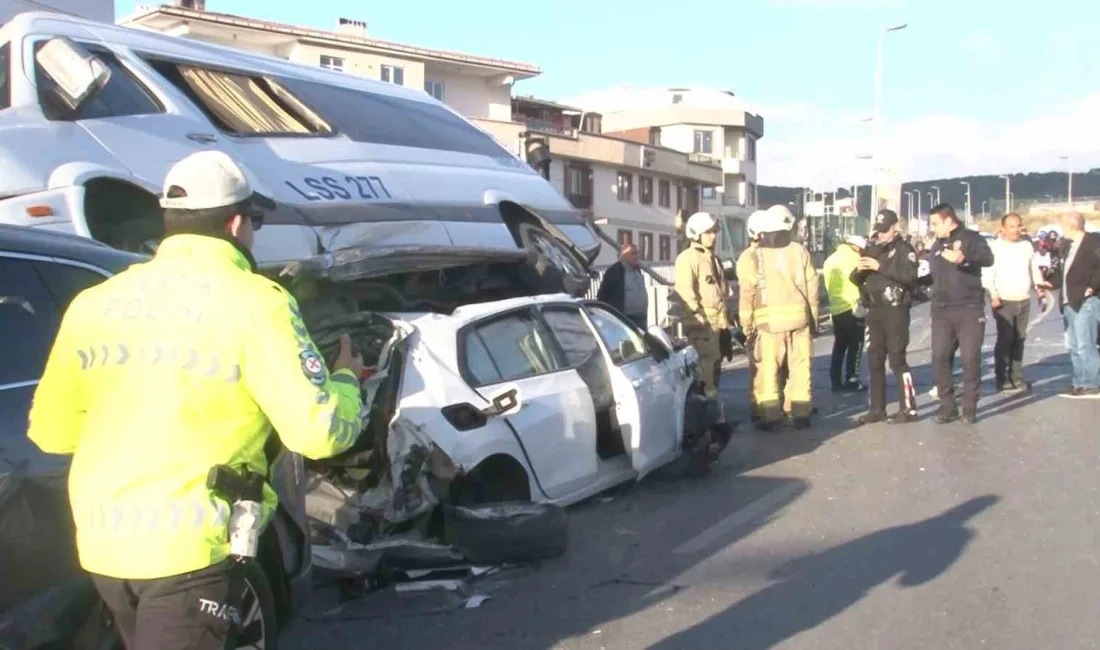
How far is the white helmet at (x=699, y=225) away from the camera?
10648mm

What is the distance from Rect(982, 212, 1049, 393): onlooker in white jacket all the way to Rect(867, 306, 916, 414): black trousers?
8.35 feet

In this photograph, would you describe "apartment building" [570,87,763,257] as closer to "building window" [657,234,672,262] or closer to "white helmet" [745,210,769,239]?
"building window" [657,234,672,262]

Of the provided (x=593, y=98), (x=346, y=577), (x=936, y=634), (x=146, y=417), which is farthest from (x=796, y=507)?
(x=593, y=98)

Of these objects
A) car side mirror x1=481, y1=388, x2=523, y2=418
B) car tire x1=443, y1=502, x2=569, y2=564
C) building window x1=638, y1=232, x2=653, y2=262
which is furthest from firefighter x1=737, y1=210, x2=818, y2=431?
building window x1=638, y1=232, x2=653, y2=262

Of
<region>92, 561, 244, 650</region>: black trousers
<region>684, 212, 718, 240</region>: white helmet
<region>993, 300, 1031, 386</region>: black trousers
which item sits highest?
<region>684, 212, 718, 240</region>: white helmet

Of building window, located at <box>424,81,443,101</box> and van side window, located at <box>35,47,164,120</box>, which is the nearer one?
van side window, located at <box>35,47,164,120</box>

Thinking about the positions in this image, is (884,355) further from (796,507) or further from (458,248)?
(458,248)

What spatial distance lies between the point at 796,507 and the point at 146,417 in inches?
219

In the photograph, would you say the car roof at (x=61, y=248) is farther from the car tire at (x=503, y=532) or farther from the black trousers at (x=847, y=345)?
the black trousers at (x=847, y=345)

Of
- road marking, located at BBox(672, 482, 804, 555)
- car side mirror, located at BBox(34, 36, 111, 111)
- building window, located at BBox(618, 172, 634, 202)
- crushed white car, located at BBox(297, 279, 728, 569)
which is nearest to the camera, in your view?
crushed white car, located at BBox(297, 279, 728, 569)

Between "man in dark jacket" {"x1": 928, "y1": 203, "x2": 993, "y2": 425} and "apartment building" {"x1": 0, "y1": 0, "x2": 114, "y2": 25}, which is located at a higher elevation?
"apartment building" {"x1": 0, "y1": 0, "x2": 114, "y2": 25}

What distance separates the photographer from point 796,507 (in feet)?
25.0

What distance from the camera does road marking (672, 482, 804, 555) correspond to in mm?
6773

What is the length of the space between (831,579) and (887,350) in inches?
192
